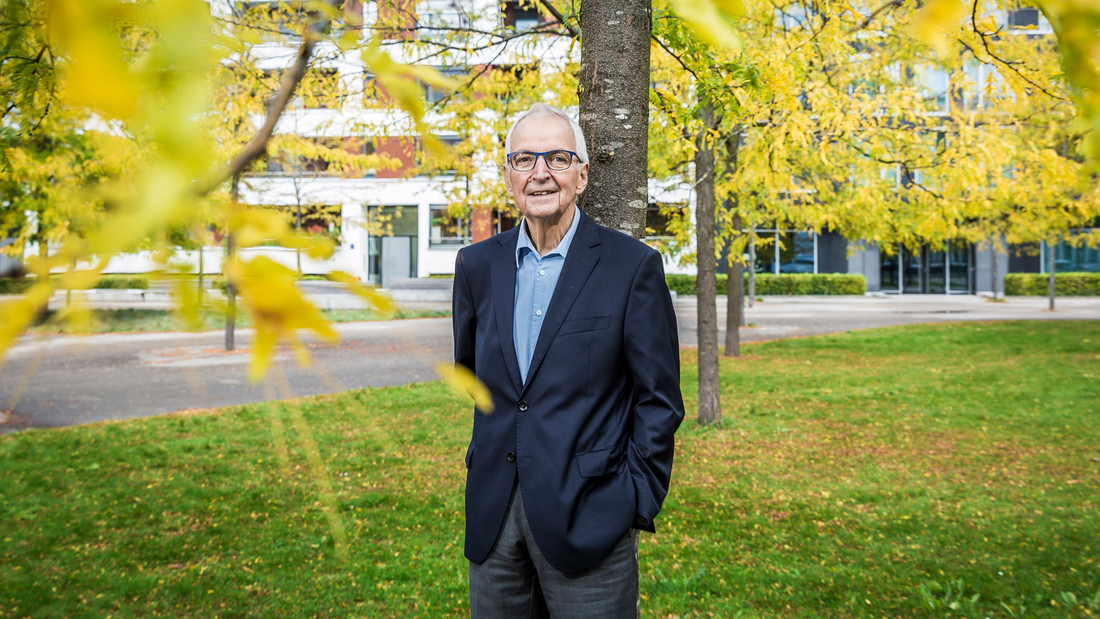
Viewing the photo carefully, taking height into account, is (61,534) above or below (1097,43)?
below

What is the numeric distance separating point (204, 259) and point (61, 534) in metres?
5.39

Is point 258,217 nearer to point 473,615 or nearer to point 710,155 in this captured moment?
point 473,615

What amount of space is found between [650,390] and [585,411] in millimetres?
188

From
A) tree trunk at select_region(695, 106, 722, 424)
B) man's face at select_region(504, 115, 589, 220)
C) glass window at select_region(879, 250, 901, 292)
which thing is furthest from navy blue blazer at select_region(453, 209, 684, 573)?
glass window at select_region(879, 250, 901, 292)

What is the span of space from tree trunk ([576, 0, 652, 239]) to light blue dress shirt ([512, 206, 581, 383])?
0.54 metres

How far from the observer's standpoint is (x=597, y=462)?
2.02 metres

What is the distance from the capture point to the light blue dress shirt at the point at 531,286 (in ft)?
7.12

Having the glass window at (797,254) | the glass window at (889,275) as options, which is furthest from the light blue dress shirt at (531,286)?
the glass window at (889,275)

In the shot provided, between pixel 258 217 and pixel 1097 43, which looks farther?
pixel 1097 43

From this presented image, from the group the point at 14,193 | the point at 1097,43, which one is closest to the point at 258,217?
the point at 1097,43

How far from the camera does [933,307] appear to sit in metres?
26.8

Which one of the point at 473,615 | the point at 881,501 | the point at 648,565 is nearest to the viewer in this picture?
the point at 473,615

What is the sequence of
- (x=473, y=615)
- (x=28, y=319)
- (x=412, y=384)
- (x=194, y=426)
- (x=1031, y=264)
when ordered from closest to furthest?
(x=28, y=319), (x=473, y=615), (x=194, y=426), (x=412, y=384), (x=1031, y=264)

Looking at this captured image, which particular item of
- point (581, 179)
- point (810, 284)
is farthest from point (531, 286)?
point (810, 284)
